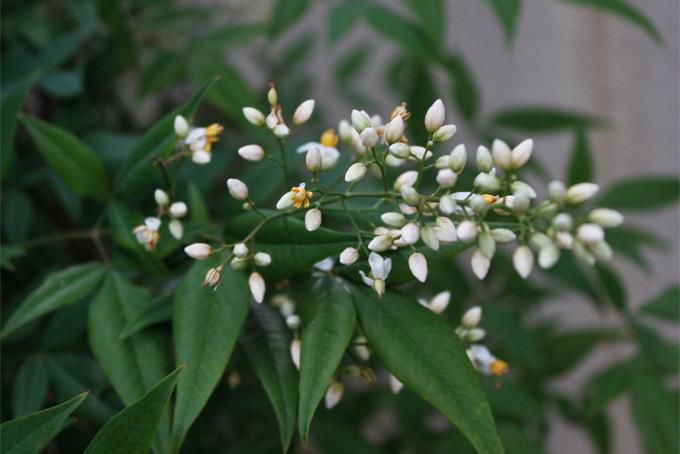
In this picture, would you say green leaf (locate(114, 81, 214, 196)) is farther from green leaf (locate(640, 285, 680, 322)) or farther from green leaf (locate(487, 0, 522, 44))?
green leaf (locate(640, 285, 680, 322))

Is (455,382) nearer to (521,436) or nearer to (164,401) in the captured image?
(164,401)

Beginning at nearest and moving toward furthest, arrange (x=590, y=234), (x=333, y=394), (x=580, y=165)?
(x=590, y=234) < (x=333, y=394) < (x=580, y=165)

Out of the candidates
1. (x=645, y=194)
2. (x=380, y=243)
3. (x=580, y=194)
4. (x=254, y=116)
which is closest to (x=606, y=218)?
(x=580, y=194)

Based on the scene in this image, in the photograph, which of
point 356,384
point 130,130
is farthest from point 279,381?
point 356,384

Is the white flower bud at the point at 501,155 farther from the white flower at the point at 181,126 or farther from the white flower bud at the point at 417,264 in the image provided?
the white flower at the point at 181,126

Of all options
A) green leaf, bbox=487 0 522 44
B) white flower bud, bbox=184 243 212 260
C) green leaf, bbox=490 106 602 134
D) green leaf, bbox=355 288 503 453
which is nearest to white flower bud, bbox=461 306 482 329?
green leaf, bbox=355 288 503 453

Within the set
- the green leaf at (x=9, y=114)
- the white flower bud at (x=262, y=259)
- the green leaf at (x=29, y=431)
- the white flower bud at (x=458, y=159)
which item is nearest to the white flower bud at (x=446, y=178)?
the white flower bud at (x=458, y=159)

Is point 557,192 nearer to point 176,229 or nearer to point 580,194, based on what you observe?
point 580,194
